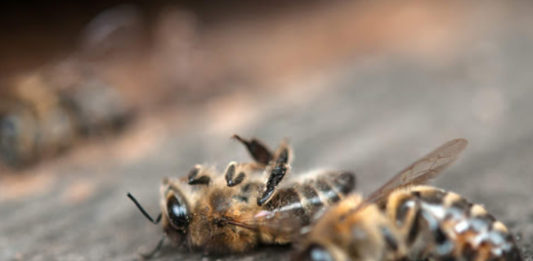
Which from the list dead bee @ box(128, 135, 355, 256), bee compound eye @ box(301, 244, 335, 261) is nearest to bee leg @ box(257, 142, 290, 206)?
dead bee @ box(128, 135, 355, 256)

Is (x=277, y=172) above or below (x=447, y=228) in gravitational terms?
above

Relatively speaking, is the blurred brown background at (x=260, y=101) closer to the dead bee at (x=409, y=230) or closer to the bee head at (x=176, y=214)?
the bee head at (x=176, y=214)

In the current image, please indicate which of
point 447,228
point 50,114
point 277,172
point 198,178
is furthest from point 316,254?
point 50,114

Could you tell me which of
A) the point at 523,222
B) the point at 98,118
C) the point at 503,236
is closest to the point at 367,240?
the point at 503,236

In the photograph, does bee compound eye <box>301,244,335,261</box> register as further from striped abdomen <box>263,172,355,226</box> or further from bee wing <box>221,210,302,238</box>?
striped abdomen <box>263,172,355,226</box>

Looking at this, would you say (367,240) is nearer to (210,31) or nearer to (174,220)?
(174,220)

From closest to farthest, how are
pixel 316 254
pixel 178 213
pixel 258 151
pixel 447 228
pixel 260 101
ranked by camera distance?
pixel 316 254 → pixel 447 228 → pixel 178 213 → pixel 258 151 → pixel 260 101

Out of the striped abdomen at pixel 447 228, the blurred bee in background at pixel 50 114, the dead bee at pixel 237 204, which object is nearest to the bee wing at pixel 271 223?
the dead bee at pixel 237 204

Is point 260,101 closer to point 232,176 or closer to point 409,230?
point 232,176
